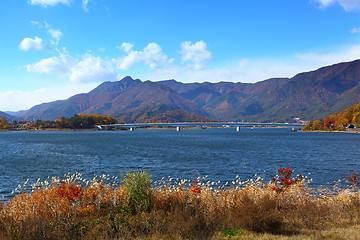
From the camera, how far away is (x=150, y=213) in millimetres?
13930

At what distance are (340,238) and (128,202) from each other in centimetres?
987

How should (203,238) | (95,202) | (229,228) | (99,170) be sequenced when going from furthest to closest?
1. (99,170)
2. (95,202)
3. (229,228)
4. (203,238)

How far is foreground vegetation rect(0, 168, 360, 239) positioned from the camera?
1207 cm

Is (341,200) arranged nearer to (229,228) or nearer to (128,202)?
(229,228)

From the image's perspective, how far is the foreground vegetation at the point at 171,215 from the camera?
12.1 meters

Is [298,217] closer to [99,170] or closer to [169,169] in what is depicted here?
[169,169]

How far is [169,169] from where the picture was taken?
49188 millimetres

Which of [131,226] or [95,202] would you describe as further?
[95,202]

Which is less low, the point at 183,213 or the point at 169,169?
the point at 183,213

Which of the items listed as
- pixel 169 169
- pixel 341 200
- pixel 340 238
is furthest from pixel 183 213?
pixel 169 169

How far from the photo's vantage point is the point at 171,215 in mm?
14000

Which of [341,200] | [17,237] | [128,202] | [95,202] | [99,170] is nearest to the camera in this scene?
[17,237]

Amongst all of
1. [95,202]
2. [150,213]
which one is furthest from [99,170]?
[150,213]

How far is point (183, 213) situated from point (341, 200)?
443 inches
